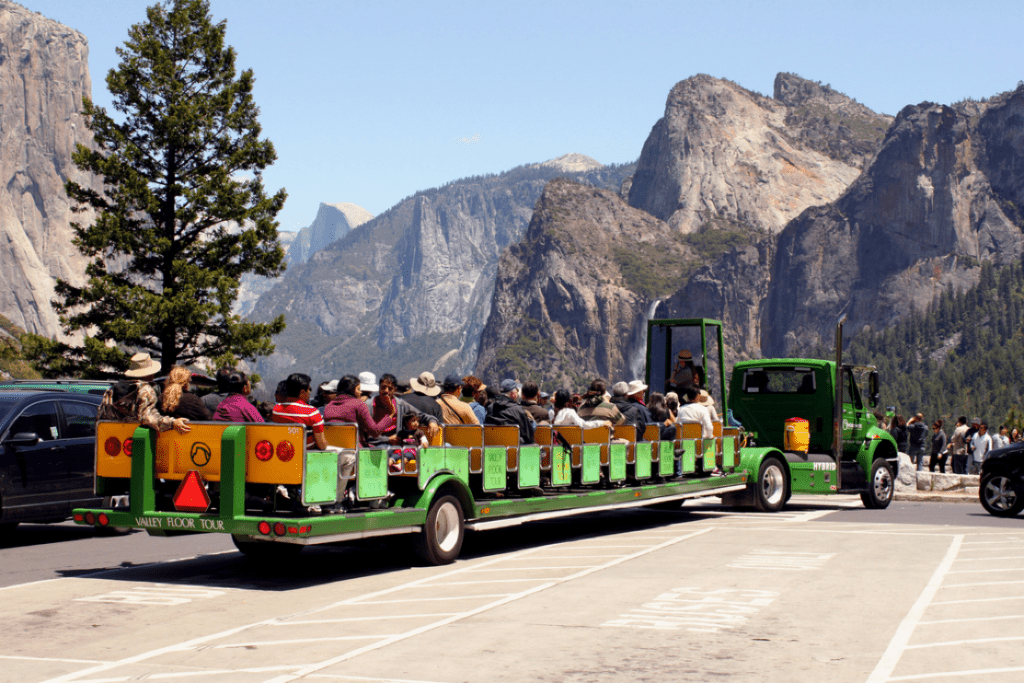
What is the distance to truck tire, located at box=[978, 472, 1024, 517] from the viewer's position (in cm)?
1819

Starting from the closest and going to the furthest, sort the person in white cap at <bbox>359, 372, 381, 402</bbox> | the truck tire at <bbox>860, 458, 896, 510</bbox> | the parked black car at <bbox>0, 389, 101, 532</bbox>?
the person in white cap at <bbox>359, 372, 381, 402</bbox> → the parked black car at <bbox>0, 389, 101, 532</bbox> → the truck tire at <bbox>860, 458, 896, 510</bbox>

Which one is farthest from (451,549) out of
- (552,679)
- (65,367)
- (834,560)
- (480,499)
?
(65,367)

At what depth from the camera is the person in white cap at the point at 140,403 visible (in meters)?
10.3

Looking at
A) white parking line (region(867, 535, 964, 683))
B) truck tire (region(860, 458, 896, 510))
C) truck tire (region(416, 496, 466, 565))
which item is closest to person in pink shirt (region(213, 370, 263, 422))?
truck tire (region(416, 496, 466, 565))

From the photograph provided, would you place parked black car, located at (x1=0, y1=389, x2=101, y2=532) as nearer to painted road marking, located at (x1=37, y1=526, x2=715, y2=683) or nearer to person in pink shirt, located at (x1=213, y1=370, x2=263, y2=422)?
person in pink shirt, located at (x1=213, y1=370, x2=263, y2=422)

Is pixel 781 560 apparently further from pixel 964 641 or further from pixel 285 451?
pixel 285 451

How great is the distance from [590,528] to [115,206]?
2198 cm

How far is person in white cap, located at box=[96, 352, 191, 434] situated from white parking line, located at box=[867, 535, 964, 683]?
20.8 feet

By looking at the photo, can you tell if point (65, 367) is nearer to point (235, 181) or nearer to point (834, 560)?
point (235, 181)

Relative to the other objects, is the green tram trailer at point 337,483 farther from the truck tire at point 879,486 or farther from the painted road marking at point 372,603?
the truck tire at point 879,486

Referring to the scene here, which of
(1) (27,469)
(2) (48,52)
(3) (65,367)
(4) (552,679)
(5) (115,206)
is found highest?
(2) (48,52)

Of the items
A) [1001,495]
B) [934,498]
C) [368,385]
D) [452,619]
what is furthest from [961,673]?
[934,498]

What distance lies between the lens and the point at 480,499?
12227 mm

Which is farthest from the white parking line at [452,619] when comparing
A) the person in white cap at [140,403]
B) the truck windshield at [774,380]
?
Answer: the truck windshield at [774,380]
